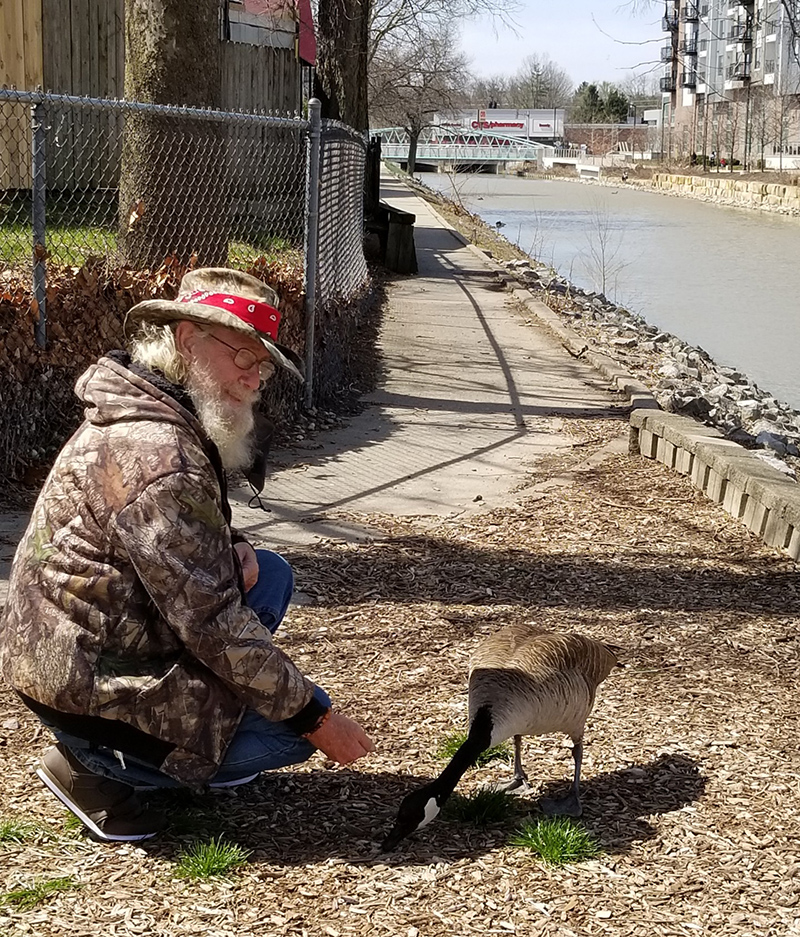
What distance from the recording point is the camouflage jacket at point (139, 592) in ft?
9.02

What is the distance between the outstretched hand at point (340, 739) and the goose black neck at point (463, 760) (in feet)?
0.69

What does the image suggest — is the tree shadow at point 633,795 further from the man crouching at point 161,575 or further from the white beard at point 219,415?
the white beard at point 219,415

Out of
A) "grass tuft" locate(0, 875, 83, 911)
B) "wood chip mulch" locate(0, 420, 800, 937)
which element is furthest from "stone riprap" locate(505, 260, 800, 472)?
"grass tuft" locate(0, 875, 83, 911)

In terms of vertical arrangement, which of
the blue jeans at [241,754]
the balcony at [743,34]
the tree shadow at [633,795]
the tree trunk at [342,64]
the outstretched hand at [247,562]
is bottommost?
the tree shadow at [633,795]

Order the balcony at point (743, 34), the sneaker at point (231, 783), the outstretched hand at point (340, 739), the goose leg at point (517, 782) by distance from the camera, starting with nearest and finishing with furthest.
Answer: the outstretched hand at point (340, 739) → the sneaker at point (231, 783) → the goose leg at point (517, 782) → the balcony at point (743, 34)

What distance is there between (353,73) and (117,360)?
1583 cm

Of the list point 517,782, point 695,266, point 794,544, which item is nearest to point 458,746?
point 517,782

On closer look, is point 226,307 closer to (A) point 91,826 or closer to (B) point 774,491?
(A) point 91,826

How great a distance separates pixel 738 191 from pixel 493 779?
5384cm

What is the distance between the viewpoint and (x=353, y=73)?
17.8 m

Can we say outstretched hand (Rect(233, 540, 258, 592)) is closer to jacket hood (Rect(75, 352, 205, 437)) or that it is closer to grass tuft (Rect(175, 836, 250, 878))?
jacket hood (Rect(75, 352, 205, 437))

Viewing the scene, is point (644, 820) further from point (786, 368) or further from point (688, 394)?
point (786, 368)

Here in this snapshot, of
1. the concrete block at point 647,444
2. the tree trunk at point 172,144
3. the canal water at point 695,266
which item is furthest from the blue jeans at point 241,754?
the canal water at point 695,266

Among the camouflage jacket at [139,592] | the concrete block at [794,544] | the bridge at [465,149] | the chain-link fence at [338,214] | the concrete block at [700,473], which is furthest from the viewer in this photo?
the bridge at [465,149]
